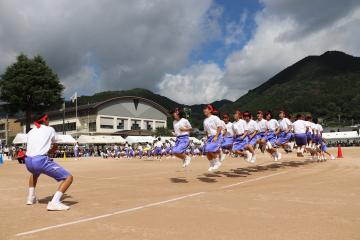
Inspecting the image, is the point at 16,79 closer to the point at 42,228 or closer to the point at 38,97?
the point at 38,97

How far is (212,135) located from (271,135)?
4731mm

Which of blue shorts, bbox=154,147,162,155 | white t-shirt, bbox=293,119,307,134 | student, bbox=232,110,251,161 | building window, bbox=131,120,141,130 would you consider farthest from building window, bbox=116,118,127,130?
student, bbox=232,110,251,161

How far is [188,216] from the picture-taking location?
21.5ft

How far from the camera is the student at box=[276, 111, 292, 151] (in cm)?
1707

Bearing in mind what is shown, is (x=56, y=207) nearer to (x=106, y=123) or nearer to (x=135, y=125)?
(x=106, y=123)

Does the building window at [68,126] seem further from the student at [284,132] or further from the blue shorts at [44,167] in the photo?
the blue shorts at [44,167]

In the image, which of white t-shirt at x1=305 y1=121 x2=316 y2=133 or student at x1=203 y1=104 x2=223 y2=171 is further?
white t-shirt at x1=305 y1=121 x2=316 y2=133

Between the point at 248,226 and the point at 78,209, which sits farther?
the point at 78,209

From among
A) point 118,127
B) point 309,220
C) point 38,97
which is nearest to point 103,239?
point 309,220

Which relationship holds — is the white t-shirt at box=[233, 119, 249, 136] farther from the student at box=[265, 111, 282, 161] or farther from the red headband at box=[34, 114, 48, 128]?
the red headband at box=[34, 114, 48, 128]

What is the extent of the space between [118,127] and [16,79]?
3502 cm

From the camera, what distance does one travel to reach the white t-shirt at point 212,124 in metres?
12.8

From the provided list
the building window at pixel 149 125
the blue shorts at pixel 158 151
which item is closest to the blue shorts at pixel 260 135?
the blue shorts at pixel 158 151

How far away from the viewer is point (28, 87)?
58.2 meters
